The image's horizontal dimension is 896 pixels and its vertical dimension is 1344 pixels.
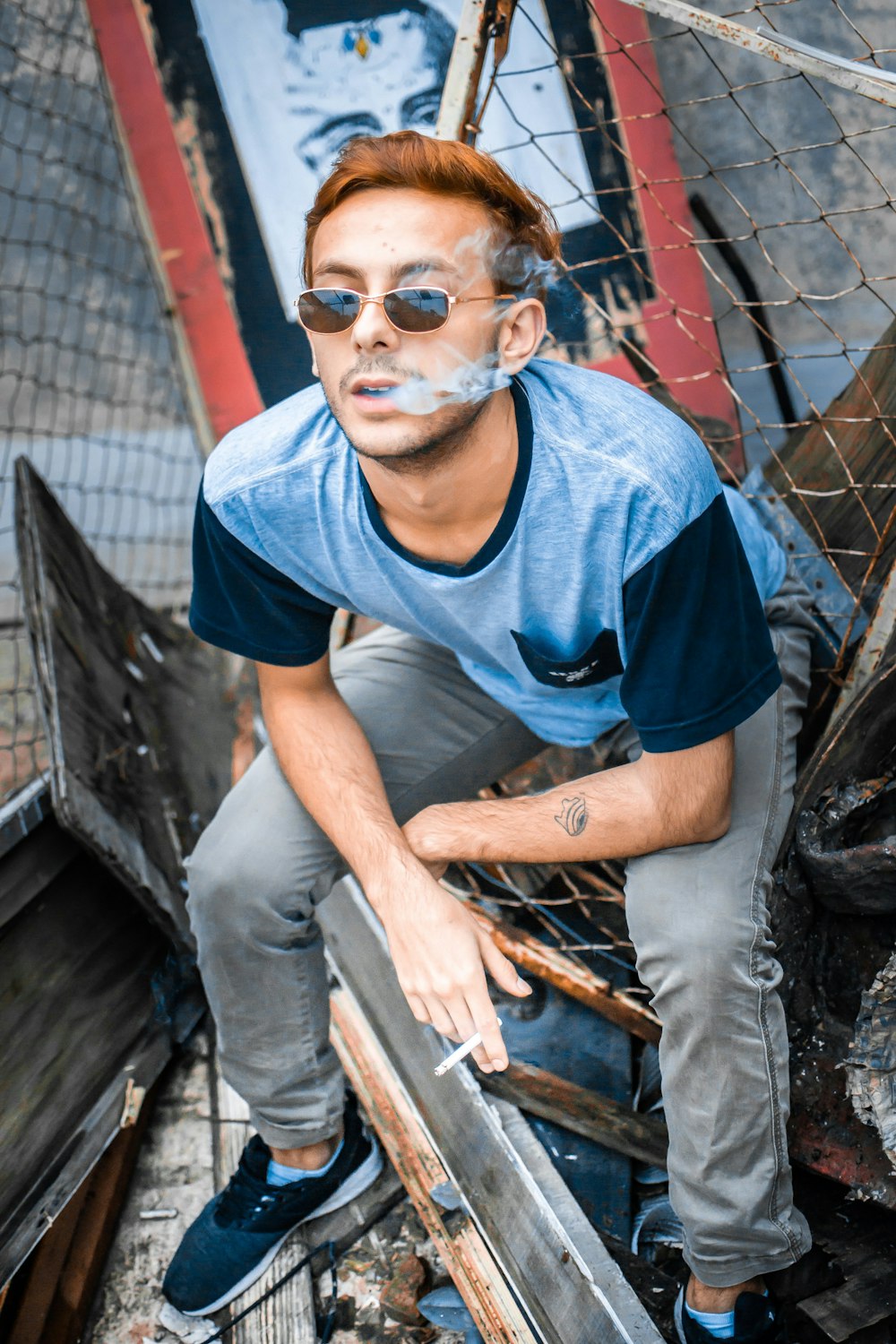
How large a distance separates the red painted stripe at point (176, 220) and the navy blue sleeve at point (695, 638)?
9.28 feet

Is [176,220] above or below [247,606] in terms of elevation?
above

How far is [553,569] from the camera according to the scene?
172 centimetres

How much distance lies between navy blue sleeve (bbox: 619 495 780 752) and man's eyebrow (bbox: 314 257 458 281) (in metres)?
0.58

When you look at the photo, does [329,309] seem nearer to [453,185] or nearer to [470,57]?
[453,185]

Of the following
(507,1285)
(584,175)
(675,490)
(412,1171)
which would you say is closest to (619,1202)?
(507,1285)

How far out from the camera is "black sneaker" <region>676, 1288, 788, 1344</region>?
1.70 m

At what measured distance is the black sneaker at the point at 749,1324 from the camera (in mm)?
1698

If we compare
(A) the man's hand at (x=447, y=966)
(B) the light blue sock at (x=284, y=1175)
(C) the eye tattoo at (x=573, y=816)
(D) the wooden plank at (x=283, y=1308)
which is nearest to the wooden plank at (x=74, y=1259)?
(D) the wooden plank at (x=283, y=1308)

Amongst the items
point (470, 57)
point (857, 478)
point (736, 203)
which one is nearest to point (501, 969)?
point (857, 478)

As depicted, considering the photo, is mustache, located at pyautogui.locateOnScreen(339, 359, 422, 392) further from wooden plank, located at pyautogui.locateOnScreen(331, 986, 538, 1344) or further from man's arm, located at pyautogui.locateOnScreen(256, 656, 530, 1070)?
wooden plank, located at pyautogui.locateOnScreen(331, 986, 538, 1344)

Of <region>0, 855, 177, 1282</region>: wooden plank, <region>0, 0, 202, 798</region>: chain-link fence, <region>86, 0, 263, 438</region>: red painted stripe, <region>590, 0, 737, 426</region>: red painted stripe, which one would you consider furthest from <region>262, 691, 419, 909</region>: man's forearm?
<region>86, 0, 263, 438</region>: red painted stripe

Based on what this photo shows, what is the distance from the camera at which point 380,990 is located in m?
2.37

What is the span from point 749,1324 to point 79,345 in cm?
465

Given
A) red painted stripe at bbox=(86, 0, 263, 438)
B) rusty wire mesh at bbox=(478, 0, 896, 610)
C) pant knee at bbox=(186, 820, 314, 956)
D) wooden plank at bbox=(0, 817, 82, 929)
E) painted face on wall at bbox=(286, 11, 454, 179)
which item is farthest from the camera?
red painted stripe at bbox=(86, 0, 263, 438)
